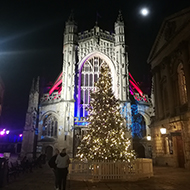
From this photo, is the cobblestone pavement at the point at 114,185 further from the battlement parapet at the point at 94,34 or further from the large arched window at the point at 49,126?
the battlement parapet at the point at 94,34

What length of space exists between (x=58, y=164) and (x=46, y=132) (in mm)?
22025

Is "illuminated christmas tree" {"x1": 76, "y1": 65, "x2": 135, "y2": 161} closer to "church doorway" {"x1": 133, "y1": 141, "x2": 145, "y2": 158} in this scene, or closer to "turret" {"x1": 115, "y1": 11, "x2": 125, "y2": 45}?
"church doorway" {"x1": 133, "y1": 141, "x2": 145, "y2": 158}

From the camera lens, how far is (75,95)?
88.9ft

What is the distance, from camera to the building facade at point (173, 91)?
571 inches

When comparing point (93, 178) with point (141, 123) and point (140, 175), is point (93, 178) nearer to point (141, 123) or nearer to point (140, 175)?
point (140, 175)

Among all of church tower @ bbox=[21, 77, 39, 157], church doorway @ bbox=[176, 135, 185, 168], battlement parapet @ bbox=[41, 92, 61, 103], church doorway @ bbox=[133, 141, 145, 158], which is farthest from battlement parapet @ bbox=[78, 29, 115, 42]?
church doorway @ bbox=[176, 135, 185, 168]

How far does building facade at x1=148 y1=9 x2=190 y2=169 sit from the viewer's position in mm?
14492

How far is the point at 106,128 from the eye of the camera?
11547mm

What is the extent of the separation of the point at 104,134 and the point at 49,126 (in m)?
18.3

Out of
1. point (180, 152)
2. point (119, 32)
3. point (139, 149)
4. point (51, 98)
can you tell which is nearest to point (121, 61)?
point (119, 32)

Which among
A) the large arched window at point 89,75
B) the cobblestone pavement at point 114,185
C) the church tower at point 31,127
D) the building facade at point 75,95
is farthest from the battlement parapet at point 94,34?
the cobblestone pavement at point 114,185

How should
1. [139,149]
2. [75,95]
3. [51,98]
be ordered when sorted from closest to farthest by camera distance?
[75,95] → [139,149] → [51,98]

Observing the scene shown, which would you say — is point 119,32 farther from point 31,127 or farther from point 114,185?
point 114,185

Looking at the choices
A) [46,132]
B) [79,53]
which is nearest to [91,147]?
[46,132]
